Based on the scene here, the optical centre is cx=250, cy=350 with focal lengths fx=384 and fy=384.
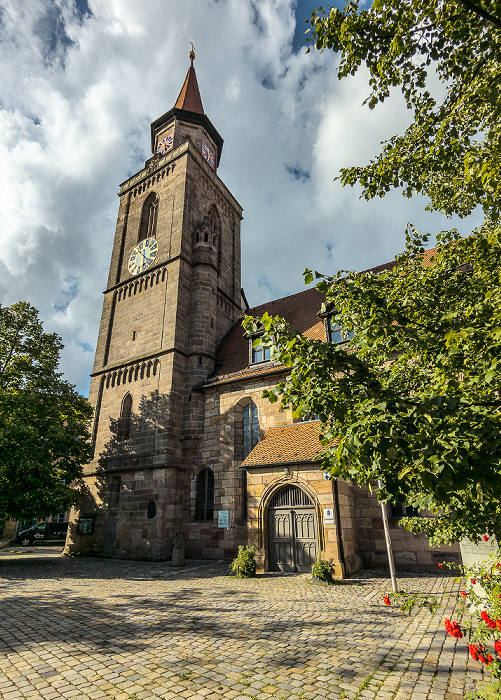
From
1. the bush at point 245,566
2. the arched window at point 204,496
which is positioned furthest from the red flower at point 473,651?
the arched window at point 204,496

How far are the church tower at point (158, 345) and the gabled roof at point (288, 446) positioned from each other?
14.7ft

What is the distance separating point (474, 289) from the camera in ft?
23.7

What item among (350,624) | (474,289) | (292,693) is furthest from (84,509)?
(474,289)

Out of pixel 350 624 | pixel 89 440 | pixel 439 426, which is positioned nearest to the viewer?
pixel 439 426

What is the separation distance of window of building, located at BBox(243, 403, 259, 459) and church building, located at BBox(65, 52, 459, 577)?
2.1 inches

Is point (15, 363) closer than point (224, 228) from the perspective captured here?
Yes

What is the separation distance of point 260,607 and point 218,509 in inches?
333

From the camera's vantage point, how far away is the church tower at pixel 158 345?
16844 millimetres

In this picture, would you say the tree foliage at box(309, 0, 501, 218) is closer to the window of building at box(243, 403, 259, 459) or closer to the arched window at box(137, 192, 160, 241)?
the window of building at box(243, 403, 259, 459)

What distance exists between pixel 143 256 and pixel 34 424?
11.4 metres

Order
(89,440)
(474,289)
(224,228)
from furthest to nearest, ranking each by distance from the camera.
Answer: (224,228) → (89,440) → (474,289)

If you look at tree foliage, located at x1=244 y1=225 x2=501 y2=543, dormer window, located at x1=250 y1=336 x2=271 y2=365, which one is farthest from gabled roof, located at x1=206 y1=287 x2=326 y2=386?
A: tree foliage, located at x1=244 y1=225 x2=501 y2=543

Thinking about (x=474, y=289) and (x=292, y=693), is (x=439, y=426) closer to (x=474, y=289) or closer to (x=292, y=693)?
(x=292, y=693)

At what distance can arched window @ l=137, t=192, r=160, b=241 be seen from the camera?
24.2 metres
